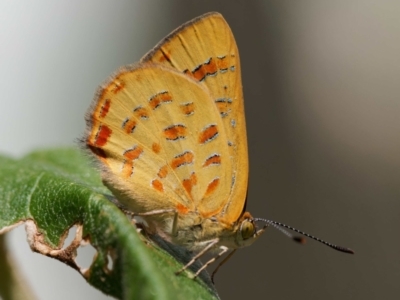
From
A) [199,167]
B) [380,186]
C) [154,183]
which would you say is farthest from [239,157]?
[380,186]

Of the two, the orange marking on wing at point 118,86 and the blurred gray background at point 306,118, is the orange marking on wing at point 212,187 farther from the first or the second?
the blurred gray background at point 306,118

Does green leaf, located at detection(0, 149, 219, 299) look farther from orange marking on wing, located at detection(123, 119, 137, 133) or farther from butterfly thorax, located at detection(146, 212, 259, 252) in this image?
orange marking on wing, located at detection(123, 119, 137, 133)

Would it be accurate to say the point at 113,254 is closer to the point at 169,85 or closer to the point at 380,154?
the point at 169,85

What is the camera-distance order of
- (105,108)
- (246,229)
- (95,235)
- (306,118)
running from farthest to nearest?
(306,118), (246,229), (105,108), (95,235)

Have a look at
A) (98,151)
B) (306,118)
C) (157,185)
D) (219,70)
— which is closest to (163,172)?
(157,185)

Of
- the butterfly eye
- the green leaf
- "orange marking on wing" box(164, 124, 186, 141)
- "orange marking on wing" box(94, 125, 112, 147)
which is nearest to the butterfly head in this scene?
the butterfly eye

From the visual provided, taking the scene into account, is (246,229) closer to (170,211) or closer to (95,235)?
(170,211)

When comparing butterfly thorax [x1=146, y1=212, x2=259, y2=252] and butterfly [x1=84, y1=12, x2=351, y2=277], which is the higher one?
butterfly [x1=84, y1=12, x2=351, y2=277]
